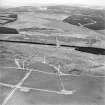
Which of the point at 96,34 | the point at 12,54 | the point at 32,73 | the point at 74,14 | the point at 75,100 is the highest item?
the point at 74,14

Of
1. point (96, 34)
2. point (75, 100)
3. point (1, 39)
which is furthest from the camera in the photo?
point (1, 39)

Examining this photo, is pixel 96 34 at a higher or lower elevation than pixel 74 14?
lower

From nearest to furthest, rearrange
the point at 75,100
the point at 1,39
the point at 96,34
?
the point at 75,100
the point at 96,34
the point at 1,39

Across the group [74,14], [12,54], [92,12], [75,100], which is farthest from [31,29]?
[75,100]

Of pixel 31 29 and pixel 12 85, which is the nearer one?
pixel 12 85

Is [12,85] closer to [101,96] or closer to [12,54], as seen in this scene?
[12,54]

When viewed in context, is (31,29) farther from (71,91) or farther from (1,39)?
(71,91)
